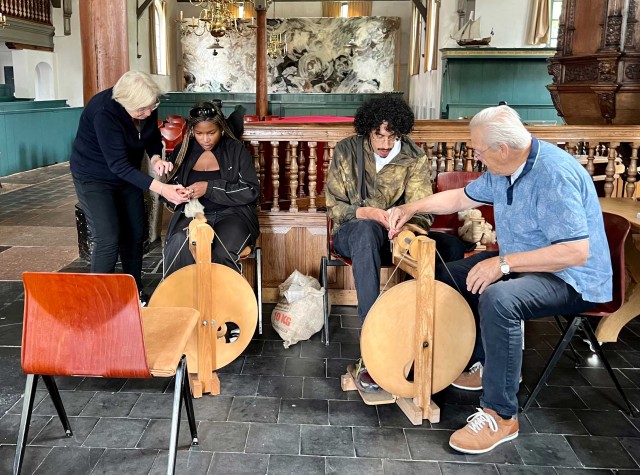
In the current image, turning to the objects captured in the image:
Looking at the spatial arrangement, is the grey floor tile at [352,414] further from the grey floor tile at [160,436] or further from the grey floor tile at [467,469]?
the grey floor tile at [160,436]

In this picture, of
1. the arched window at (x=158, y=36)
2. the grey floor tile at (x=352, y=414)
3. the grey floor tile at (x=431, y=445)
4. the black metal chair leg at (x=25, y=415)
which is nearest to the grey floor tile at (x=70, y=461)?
the black metal chair leg at (x=25, y=415)

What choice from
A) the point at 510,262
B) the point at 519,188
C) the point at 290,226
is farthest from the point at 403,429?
the point at 290,226

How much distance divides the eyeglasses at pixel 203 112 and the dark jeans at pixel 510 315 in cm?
167

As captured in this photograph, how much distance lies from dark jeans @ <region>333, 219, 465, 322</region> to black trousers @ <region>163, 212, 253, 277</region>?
0.47 m

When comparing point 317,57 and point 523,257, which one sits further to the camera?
point 317,57

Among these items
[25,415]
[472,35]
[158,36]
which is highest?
[158,36]

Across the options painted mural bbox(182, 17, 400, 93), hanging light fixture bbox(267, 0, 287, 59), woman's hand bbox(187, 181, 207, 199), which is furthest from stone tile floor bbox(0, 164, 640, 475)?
painted mural bbox(182, 17, 400, 93)

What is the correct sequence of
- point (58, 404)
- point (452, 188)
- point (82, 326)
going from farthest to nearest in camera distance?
point (452, 188)
point (58, 404)
point (82, 326)

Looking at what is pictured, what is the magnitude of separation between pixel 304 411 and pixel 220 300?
568mm

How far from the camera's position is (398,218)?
2850mm

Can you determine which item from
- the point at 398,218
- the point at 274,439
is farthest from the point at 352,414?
the point at 398,218

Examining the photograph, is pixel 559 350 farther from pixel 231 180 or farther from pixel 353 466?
pixel 231 180

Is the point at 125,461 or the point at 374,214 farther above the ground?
the point at 374,214

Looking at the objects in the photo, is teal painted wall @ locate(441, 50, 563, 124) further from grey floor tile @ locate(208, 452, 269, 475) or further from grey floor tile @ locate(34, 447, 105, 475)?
grey floor tile @ locate(34, 447, 105, 475)
